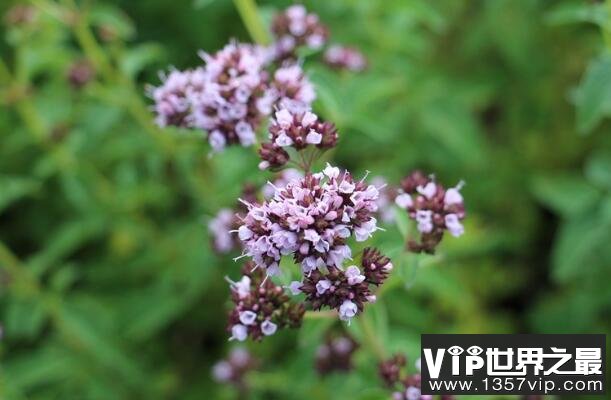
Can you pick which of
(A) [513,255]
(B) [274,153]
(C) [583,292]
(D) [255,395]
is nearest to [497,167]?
(A) [513,255]

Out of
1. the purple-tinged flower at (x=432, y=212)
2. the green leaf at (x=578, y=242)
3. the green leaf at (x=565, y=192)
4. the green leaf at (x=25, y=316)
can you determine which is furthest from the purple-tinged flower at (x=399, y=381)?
the green leaf at (x=25, y=316)

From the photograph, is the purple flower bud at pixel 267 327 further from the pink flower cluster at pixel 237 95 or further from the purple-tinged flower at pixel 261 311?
the pink flower cluster at pixel 237 95

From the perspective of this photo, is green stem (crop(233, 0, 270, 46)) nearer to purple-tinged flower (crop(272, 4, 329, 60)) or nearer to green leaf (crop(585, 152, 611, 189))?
purple-tinged flower (crop(272, 4, 329, 60))

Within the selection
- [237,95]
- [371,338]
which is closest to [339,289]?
[371,338]

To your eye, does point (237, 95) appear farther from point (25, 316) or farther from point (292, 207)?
point (25, 316)

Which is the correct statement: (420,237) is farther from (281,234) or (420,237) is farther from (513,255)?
(513,255)

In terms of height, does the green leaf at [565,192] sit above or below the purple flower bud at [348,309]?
above

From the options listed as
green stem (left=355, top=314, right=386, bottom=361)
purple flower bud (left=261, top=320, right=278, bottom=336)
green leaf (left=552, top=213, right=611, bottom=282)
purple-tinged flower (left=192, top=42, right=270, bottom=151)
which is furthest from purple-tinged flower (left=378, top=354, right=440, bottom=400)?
green leaf (left=552, top=213, right=611, bottom=282)
